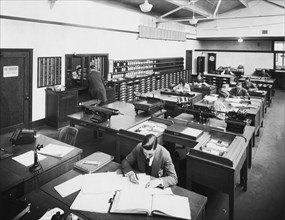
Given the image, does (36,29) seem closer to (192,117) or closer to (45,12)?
(45,12)

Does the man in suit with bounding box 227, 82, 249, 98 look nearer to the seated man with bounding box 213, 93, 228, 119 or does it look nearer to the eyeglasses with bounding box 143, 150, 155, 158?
the seated man with bounding box 213, 93, 228, 119

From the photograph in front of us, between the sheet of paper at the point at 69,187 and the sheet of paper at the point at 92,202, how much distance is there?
0.11 meters

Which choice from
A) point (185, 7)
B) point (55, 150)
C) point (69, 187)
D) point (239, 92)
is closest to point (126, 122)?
point (55, 150)

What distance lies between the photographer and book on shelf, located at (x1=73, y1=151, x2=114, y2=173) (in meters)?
2.45

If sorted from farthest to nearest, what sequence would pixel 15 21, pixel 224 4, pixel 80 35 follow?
pixel 224 4
pixel 80 35
pixel 15 21

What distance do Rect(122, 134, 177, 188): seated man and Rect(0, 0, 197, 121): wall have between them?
13.5 ft

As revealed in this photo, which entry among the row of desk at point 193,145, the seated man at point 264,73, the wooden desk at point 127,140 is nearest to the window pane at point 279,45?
the seated man at point 264,73

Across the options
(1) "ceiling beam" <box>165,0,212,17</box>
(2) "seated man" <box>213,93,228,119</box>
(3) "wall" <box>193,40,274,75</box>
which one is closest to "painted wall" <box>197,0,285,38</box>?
(1) "ceiling beam" <box>165,0,212,17</box>

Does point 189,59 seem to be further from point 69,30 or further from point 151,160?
point 151,160

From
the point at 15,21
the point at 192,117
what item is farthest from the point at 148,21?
the point at 192,117

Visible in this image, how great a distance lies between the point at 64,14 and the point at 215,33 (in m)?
9.14

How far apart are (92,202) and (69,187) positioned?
32 centimetres

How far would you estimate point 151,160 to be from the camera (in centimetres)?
259

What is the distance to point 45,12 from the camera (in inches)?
228
